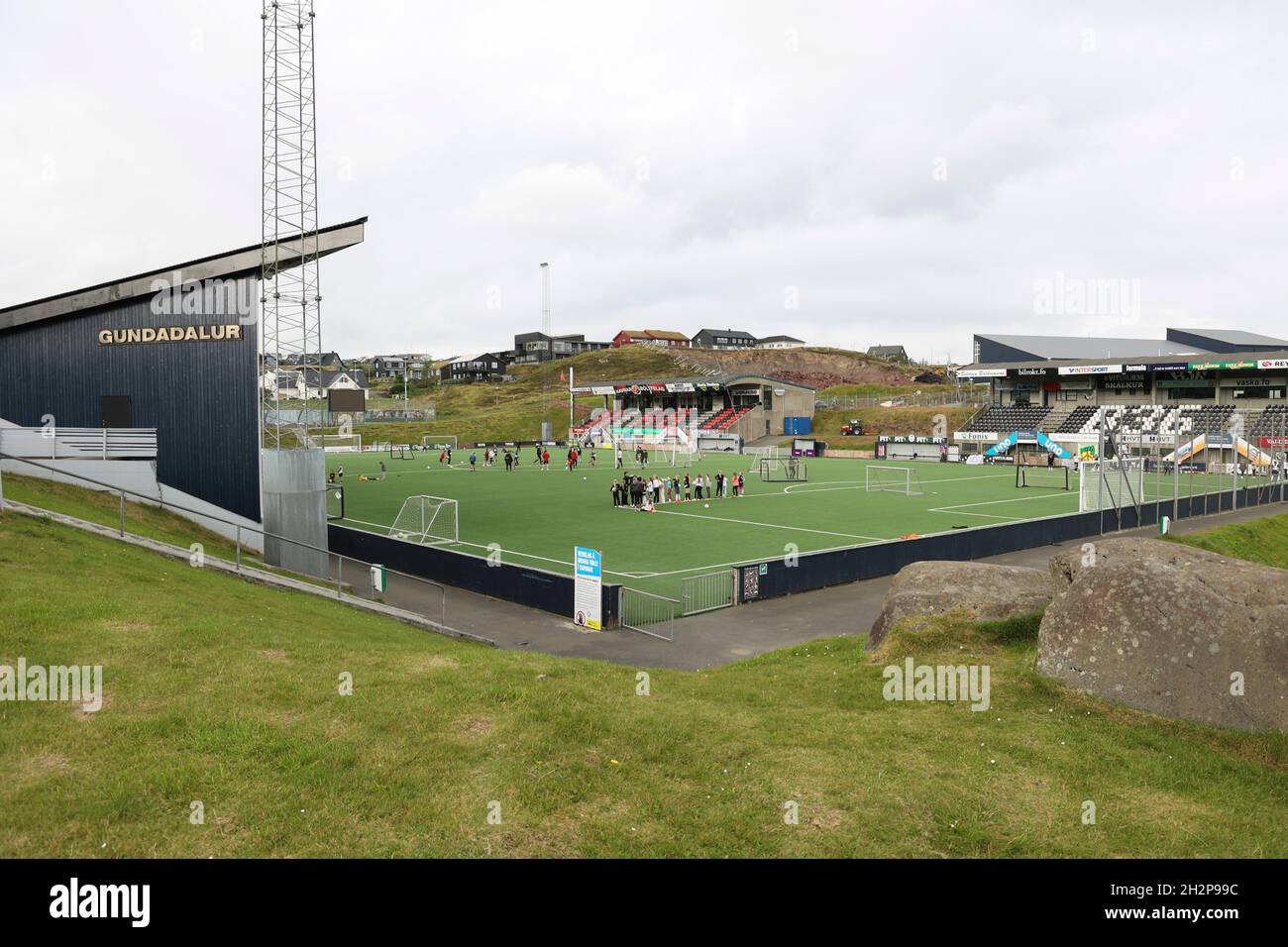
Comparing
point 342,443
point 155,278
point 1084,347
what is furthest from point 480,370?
point 155,278

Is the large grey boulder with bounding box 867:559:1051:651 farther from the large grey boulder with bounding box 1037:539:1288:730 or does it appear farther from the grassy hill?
the grassy hill

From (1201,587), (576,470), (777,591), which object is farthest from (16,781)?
(576,470)

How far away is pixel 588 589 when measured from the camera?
2095 cm

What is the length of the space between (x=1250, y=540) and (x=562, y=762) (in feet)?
129

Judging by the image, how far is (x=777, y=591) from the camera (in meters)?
24.1

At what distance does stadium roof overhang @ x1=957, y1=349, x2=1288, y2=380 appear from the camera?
72938 mm

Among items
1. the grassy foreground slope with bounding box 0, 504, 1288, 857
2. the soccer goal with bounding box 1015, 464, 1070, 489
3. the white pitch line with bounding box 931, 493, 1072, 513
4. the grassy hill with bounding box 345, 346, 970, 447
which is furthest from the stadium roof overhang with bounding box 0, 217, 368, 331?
the grassy hill with bounding box 345, 346, 970, 447

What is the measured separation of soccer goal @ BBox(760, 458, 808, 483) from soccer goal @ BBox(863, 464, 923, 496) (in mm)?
4775

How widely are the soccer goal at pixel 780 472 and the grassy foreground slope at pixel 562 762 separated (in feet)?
158

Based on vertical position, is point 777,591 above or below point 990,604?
below

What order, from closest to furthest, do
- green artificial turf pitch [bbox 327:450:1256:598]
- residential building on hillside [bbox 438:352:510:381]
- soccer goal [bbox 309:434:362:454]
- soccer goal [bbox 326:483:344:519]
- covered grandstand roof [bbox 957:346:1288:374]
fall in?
green artificial turf pitch [bbox 327:450:1256:598]
soccer goal [bbox 326:483:344:519]
covered grandstand roof [bbox 957:346:1288:374]
soccer goal [bbox 309:434:362:454]
residential building on hillside [bbox 438:352:510:381]

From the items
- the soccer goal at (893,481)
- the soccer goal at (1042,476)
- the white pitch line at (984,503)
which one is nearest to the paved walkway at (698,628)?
the white pitch line at (984,503)
